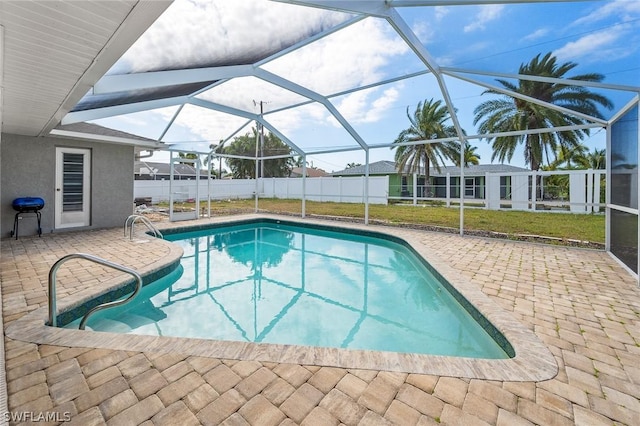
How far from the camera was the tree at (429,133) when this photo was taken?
17234 millimetres

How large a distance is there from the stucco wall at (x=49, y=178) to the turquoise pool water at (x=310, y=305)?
11.5 feet

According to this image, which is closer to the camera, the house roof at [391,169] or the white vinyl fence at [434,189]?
the white vinyl fence at [434,189]

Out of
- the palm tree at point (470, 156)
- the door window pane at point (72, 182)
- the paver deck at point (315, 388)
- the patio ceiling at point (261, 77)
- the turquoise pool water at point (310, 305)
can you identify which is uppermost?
the palm tree at point (470, 156)

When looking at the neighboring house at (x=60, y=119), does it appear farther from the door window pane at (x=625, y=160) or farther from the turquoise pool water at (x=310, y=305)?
the door window pane at (x=625, y=160)

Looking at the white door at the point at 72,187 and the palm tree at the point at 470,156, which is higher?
the palm tree at the point at 470,156

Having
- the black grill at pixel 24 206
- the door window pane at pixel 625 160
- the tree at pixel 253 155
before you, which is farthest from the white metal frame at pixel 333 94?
the tree at pixel 253 155

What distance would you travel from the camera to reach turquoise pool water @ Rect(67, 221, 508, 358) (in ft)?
12.3

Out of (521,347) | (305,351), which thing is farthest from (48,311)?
(521,347)

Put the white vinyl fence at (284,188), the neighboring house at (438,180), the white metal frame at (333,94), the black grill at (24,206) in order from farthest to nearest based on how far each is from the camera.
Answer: the neighboring house at (438,180) → the white vinyl fence at (284,188) → the black grill at (24,206) → the white metal frame at (333,94)

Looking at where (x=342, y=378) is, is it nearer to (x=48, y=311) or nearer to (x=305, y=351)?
(x=305, y=351)

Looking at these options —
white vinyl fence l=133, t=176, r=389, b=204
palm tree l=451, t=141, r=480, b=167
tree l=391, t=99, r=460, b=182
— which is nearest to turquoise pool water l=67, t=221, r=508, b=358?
white vinyl fence l=133, t=176, r=389, b=204

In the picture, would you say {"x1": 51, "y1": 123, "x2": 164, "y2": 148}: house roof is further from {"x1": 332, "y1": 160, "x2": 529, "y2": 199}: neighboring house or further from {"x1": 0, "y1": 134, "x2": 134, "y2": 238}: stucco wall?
{"x1": 332, "y1": 160, "x2": 529, "y2": 199}: neighboring house

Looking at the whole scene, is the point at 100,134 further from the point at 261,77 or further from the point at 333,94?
the point at 333,94

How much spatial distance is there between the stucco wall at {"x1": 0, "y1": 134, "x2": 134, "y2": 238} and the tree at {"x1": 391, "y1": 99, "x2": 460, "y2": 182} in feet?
43.9
